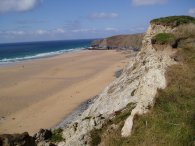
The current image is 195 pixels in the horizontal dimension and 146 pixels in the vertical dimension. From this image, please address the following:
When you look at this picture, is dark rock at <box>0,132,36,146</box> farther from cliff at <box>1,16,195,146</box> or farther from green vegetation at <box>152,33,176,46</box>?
green vegetation at <box>152,33,176,46</box>

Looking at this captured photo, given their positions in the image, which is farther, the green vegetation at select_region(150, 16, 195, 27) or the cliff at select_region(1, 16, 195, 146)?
the green vegetation at select_region(150, 16, 195, 27)

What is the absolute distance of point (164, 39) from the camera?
904 inches

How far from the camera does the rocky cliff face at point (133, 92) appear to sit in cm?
1447

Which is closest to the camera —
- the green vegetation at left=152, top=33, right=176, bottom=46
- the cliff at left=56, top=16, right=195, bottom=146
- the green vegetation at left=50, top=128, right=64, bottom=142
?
the cliff at left=56, top=16, right=195, bottom=146

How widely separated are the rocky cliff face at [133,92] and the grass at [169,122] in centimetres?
37

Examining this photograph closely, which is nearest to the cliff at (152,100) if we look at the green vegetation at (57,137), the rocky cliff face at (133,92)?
the rocky cliff face at (133,92)

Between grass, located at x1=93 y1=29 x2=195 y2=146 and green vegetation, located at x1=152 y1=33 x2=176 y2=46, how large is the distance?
22.4 feet

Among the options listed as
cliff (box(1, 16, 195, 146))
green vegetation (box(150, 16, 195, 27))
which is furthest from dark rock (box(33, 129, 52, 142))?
green vegetation (box(150, 16, 195, 27))

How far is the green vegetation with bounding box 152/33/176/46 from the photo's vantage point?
2220 cm

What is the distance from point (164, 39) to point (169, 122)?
1151 cm

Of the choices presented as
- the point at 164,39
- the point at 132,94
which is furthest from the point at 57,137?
the point at 164,39

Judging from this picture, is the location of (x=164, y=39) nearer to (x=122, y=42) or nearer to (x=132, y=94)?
(x=132, y=94)

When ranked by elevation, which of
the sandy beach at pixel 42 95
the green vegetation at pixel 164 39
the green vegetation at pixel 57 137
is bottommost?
the sandy beach at pixel 42 95

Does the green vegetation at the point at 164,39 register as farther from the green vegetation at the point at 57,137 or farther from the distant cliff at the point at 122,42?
the distant cliff at the point at 122,42
